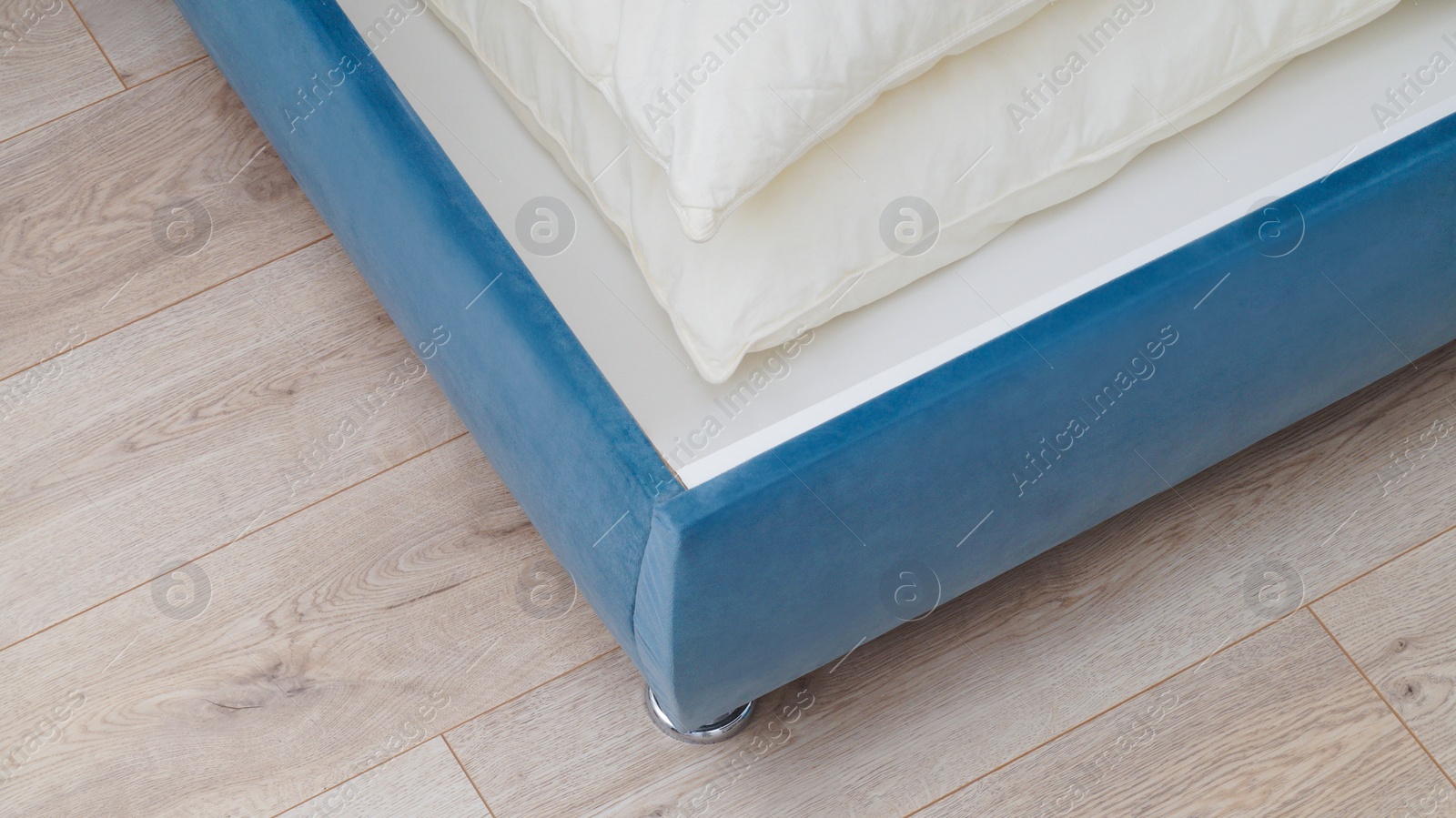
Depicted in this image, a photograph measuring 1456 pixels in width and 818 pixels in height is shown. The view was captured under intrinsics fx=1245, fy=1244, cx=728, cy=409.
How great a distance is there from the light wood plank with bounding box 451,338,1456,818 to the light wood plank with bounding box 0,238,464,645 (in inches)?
13.6

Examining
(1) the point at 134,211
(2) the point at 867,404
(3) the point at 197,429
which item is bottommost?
(3) the point at 197,429

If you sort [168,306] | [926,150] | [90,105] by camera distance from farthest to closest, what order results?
[90,105] < [168,306] < [926,150]

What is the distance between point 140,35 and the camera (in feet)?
5.25

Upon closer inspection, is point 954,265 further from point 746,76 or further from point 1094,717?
point 1094,717

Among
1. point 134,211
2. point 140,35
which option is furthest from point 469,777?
point 140,35

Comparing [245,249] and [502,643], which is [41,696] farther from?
[245,249]

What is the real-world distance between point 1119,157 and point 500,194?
0.51m

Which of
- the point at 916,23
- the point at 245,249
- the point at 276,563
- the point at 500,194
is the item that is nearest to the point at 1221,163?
the point at 916,23

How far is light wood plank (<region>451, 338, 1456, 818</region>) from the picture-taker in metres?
1.12

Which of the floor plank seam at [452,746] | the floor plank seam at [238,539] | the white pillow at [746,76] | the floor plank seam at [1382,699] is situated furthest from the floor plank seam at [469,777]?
the floor plank seam at [1382,699]

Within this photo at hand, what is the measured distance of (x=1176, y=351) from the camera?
0.92 metres

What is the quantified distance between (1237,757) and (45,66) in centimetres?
159

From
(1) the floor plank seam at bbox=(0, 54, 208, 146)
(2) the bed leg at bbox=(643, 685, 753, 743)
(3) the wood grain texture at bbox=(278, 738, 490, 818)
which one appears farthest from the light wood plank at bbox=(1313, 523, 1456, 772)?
(1) the floor plank seam at bbox=(0, 54, 208, 146)

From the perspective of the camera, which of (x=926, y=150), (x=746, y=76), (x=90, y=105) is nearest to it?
(x=746, y=76)
